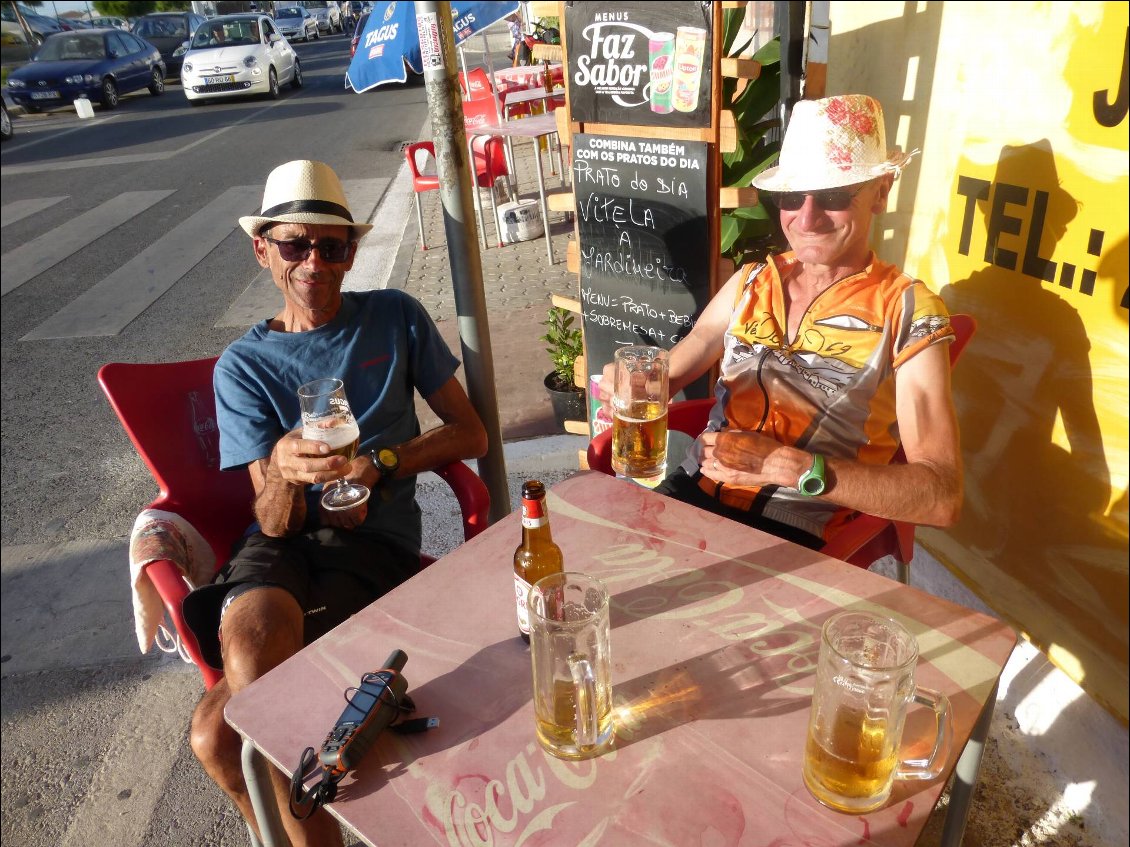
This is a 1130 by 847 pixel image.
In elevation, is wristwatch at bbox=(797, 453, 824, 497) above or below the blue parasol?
below

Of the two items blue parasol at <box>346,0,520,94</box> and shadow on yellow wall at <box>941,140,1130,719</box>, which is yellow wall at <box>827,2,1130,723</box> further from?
blue parasol at <box>346,0,520,94</box>

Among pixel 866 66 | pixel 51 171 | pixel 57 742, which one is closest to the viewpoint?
pixel 57 742

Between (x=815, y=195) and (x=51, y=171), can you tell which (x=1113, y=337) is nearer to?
(x=815, y=195)

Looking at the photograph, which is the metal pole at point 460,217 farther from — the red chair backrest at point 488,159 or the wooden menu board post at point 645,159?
the red chair backrest at point 488,159

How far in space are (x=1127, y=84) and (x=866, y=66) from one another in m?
1.32

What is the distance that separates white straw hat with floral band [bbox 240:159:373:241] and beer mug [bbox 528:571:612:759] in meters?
1.50

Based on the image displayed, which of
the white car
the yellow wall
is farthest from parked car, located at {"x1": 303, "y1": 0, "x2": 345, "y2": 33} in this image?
the yellow wall

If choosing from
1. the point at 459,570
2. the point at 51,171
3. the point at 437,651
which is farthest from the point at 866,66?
the point at 51,171

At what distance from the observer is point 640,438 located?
2010 mm

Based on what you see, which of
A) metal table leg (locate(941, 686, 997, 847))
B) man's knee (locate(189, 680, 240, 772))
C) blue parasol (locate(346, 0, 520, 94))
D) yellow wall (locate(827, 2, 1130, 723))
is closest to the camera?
metal table leg (locate(941, 686, 997, 847))

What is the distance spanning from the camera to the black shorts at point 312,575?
203 centimetres

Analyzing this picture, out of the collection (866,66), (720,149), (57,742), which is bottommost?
(57,742)

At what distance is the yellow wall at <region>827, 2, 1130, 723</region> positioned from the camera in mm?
2082

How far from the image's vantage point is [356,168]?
418 inches
